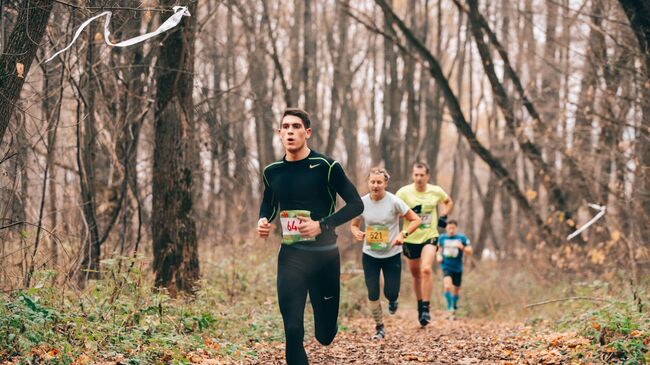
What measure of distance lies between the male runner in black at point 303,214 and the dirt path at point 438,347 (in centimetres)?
214

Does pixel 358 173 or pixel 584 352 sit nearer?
pixel 584 352

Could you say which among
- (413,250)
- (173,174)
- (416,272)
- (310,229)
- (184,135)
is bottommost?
(416,272)

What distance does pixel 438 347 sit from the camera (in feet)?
32.0

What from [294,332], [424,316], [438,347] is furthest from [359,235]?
[424,316]

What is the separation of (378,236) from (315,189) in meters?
3.84

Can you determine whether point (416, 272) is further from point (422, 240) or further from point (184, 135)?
point (184, 135)

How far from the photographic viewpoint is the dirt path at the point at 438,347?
8.46 m

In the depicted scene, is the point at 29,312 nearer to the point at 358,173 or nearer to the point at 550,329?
the point at 550,329

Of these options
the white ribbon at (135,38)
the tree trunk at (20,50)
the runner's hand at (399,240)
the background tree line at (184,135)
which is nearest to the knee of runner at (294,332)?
the background tree line at (184,135)

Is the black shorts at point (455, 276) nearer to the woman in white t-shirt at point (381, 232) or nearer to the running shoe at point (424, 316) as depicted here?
the running shoe at point (424, 316)

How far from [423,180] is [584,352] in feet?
15.1

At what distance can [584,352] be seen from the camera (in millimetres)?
7816

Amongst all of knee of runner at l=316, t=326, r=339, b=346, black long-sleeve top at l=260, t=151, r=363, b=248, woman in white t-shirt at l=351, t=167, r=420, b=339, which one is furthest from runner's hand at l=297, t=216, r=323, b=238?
woman in white t-shirt at l=351, t=167, r=420, b=339

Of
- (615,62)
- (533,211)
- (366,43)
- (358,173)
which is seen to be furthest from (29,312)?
(366,43)
